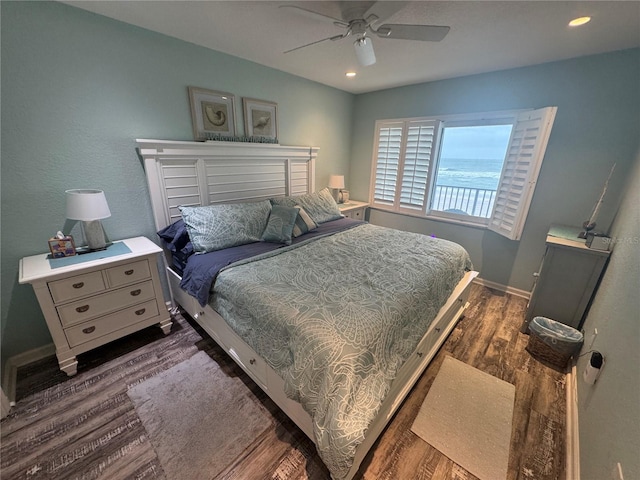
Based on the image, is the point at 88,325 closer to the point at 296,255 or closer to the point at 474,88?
the point at 296,255

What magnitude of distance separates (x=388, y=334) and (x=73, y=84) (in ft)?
8.66

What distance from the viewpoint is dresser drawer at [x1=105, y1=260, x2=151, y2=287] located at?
178cm

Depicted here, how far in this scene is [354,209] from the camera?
384cm

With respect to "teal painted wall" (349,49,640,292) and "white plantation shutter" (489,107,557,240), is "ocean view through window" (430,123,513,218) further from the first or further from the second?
"teal painted wall" (349,49,640,292)

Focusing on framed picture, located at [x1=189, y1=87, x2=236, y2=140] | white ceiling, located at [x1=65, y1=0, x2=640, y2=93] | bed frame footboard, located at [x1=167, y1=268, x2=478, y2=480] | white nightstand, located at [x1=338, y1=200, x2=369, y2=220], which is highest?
white ceiling, located at [x1=65, y1=0, x2=640, y2=93]

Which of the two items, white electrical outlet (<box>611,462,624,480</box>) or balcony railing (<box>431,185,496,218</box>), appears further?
balcony railing (<box>431,185,496,218</box>)

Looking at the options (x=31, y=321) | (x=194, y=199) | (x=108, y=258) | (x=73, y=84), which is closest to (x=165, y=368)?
A: (x=108, y=258)

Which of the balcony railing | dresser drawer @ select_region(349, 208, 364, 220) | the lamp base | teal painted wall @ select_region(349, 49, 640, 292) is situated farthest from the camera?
the balcony railing

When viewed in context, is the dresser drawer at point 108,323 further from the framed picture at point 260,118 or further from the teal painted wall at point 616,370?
the teal painted wall at point 616,370

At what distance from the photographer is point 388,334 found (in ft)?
4.17

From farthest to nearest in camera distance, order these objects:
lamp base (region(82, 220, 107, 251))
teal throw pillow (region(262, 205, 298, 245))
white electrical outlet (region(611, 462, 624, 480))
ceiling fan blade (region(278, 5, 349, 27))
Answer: teal throw pillow (region(262, 205, 298, 245))
lamp base (region(82, 220, 107, 251))
ceiling fan blade (region(278, 5, 349, 27))
white electrical outlet (region(611, 462, 624, 480))

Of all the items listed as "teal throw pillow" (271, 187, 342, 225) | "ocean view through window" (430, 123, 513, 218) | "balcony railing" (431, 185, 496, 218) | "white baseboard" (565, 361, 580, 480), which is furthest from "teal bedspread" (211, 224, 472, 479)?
"balcony railing" (431, 185, 496, 218)

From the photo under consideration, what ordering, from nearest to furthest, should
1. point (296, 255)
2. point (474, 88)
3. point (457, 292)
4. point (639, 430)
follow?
point (639, 430), point (296, 255), point (457, 292), point (474, 88)

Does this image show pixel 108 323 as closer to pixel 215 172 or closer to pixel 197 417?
pixel 197 417
